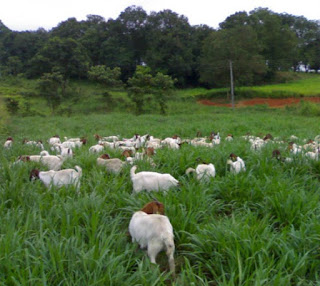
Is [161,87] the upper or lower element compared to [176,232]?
upper

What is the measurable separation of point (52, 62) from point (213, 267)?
1293 inches

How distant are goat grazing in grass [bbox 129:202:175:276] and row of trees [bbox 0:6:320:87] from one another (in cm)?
2806

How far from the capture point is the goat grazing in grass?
2.21m

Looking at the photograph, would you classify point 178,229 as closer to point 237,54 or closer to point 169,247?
point 169,247

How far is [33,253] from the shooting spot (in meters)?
2.16

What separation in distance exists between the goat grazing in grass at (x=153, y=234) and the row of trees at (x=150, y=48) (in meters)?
28.1

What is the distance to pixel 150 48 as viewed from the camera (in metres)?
38.0

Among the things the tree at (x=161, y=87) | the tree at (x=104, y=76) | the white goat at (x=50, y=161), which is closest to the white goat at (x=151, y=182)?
the white goat at (x=50, y=161)

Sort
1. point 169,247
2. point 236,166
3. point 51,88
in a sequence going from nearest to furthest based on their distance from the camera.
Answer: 1. point 169,247
2. point 236,166
3. point 51,88

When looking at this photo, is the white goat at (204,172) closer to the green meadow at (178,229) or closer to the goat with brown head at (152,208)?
the green meadow at (178,229)

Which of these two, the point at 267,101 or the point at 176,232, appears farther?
the point at 267,101

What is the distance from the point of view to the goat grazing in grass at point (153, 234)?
2.21 metres

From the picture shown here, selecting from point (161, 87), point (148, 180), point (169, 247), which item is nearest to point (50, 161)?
point (148, 180)

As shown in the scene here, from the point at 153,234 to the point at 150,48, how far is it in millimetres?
37446
